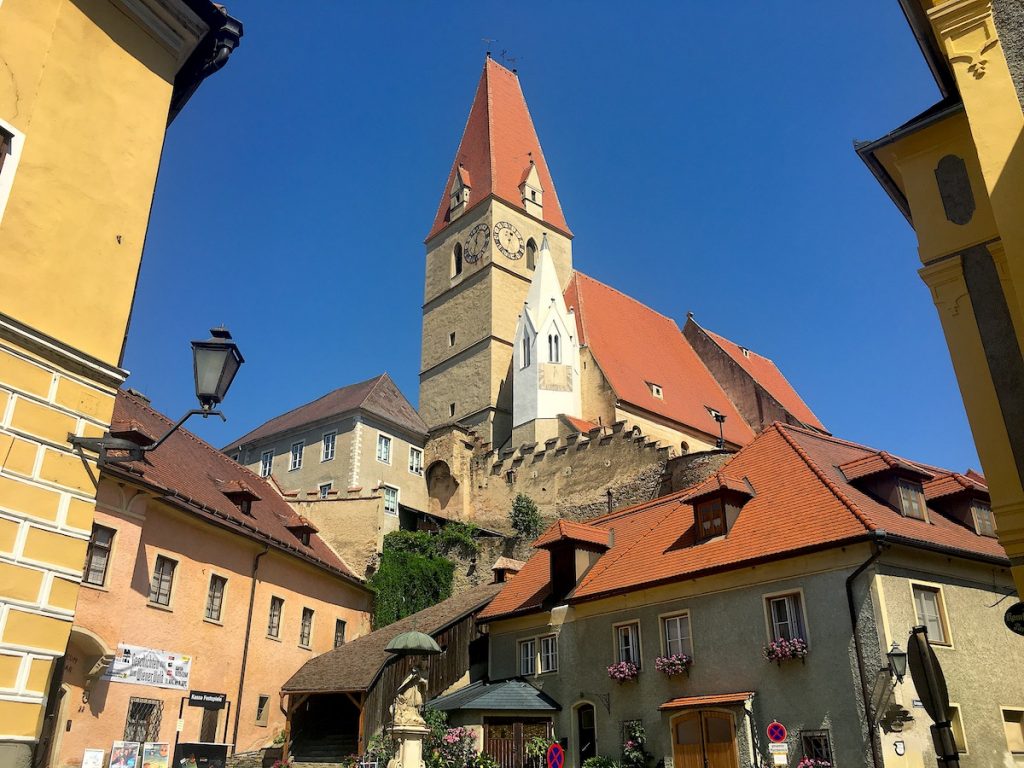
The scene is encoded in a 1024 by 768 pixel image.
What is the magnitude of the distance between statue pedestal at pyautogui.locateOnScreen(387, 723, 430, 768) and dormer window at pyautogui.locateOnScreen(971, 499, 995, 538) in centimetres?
1191

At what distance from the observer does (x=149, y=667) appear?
19.0 m

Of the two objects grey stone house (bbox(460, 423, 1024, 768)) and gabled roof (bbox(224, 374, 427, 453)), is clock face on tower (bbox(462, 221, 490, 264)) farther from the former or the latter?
grey stone house (bbox(460, 423, 1024, 768))

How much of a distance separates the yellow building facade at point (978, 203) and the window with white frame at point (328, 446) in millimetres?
31890

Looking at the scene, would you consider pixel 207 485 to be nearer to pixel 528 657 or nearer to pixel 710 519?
pixel 528 657

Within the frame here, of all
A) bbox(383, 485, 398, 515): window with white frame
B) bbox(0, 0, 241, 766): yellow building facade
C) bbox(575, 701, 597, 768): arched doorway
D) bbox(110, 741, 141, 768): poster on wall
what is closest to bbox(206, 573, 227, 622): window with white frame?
bbox(110, 741, 141, 768): poster on wall

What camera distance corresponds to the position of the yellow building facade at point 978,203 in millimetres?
7246

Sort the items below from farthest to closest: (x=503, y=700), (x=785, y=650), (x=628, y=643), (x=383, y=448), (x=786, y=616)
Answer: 1. (x=383, y=448)
2. (x=503, y=700)
3. (x=628, y=643)
4. (x=786, y=616)
5. (x=785, y=650)

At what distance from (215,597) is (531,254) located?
114ft

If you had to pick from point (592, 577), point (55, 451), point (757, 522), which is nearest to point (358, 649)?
point (592, 577)

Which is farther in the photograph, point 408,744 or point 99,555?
point 99,555

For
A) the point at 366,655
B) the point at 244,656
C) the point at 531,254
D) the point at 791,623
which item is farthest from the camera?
the point at 531,254

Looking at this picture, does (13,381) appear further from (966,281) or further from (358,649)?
(358,649)

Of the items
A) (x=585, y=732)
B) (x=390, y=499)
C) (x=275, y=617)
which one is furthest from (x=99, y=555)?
(x=390, y=499)

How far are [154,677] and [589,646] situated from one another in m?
9.85
